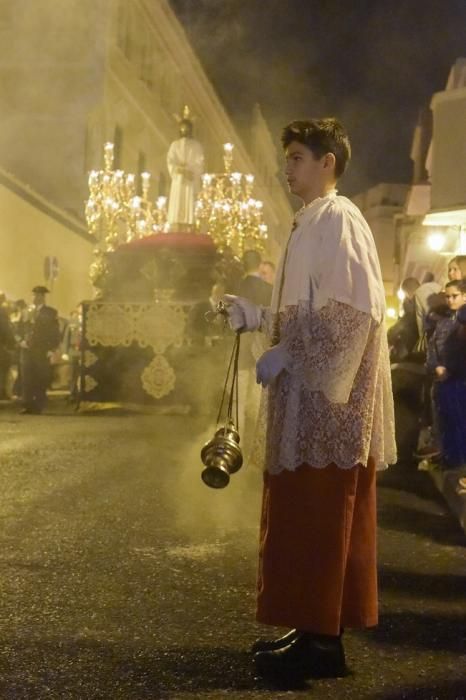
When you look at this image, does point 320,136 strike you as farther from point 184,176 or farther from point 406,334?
point 184,176

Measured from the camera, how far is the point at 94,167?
1175 inches

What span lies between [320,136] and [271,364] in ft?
2.51

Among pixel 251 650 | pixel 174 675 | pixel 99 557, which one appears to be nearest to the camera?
pixel 174 675

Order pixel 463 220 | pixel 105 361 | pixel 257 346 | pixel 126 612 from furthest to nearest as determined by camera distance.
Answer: pixel 463 220 < pixel 105 361 < pixel 257 346 < pixel 126 612

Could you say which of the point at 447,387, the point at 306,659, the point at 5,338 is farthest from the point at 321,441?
the point at 5,338

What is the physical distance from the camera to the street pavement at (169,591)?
312cm

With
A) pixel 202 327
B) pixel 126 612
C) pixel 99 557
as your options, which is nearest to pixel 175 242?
pixel 202 327

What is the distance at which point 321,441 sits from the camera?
3.24 m

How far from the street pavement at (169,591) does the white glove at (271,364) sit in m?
0.90

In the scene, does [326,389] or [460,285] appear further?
[460,285]

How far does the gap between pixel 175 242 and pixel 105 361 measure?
6.02ft

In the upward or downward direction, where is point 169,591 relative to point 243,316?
downward

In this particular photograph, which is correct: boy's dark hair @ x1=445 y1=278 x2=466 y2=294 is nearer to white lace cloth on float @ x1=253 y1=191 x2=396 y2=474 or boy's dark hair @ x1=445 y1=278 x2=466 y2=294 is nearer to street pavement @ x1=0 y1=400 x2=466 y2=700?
street pavement @ x1=0 y1=400 x2=466 y2=700

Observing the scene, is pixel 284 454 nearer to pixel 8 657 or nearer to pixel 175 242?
pixel 8 657
